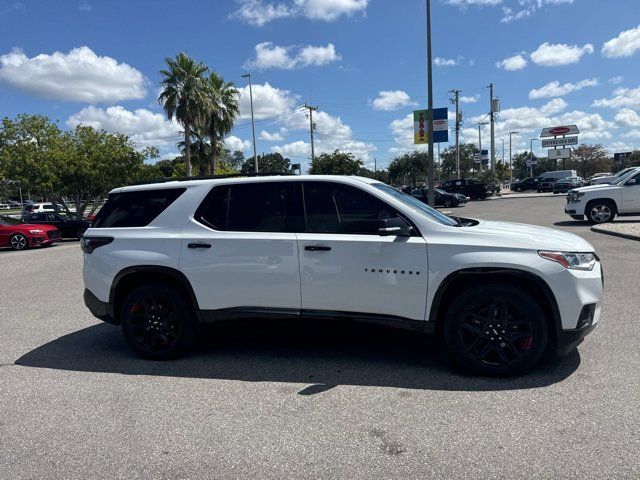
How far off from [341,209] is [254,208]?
85cm

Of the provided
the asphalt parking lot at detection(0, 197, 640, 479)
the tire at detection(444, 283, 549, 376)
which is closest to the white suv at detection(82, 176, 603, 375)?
the tire at detection(444, 283, 549, 376)

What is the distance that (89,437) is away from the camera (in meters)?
3.32

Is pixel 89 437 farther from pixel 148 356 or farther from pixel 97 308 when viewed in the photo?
pixel 97 308

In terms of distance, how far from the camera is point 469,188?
139 ft

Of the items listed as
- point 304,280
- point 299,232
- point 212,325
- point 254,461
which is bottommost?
point 254,461

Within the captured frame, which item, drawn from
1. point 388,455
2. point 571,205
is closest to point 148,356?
point 388,455

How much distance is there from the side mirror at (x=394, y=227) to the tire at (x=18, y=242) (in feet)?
56.4

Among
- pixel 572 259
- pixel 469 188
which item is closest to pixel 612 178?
pixel 469 188

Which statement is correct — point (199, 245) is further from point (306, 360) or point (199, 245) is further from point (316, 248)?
point (306, 360)

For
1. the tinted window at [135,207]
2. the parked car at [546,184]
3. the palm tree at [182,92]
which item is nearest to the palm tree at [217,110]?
the palm tree at [182,92]

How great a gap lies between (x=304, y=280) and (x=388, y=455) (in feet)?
5.58

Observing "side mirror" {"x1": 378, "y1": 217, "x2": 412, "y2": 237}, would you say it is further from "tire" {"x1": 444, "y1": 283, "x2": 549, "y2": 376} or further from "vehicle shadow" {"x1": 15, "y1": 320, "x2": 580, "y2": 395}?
"vehicle shadow" {"x1": 15, "y1": 320, "x2": 580, "y2": 395}

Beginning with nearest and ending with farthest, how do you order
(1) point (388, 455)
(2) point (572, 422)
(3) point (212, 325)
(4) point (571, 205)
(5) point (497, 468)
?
(5) point (497, 468)
(1) point (388, 455)
(2) point (572, 422)
(3) point (212, 325)
(4) point (571, 205)

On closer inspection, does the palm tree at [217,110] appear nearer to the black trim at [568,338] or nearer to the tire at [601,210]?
the tire at [601,210]
